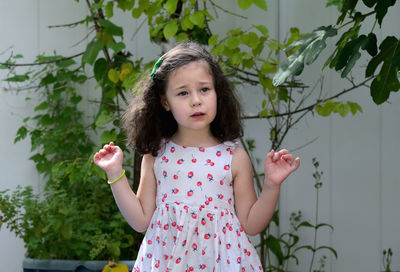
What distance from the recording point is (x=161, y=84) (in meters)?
1.74

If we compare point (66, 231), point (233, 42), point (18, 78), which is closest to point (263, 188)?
point (233, 42)

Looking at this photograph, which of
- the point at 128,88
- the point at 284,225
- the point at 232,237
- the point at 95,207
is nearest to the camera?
the point at 232,237

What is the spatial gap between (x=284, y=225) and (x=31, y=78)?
1.48 m

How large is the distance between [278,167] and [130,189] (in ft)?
1.53

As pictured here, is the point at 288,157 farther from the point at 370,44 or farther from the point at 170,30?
the point at 170,30

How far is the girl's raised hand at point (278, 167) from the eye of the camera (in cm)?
164

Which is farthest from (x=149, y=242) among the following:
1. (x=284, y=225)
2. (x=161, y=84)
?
(x=284, y=225)

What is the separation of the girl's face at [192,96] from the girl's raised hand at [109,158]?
220 millimetres

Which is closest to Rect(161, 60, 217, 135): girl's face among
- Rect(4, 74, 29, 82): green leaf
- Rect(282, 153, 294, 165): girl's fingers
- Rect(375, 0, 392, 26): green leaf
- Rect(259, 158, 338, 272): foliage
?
Rect(282, 153, 294, 165): girl's fingers

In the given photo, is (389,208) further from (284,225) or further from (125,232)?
(125,232)

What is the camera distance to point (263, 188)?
5.49 ft

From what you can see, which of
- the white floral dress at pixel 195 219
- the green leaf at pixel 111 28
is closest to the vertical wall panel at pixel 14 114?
the green leaf at pixel 111 28

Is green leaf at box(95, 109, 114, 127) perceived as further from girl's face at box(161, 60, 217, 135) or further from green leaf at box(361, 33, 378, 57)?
green leaf at box(361, 33, 378, 57)

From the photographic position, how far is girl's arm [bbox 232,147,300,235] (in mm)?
1651
